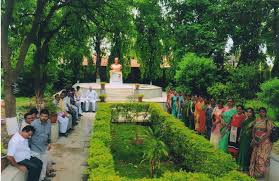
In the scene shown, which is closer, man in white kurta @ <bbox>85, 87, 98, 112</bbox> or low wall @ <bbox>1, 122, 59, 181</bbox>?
low wall @ <bbox>1, 122, 59, 181</bbox>

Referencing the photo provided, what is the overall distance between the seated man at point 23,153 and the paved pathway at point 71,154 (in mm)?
1457

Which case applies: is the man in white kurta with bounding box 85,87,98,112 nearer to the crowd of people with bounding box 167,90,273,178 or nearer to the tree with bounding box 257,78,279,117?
the crowd of people with bounding box 167,90,273,178

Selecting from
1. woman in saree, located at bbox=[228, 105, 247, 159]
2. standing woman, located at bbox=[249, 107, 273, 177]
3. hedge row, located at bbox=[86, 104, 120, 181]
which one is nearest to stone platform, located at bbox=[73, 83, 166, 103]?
hedge row, located at bbox=[86, 104, 120, 181]

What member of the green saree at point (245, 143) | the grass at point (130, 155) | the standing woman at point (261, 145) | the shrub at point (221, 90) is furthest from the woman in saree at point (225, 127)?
the shrub at point (221, 90)

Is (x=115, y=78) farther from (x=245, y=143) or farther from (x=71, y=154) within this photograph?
(x=245, y=143)

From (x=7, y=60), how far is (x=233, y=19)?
47.3 feet

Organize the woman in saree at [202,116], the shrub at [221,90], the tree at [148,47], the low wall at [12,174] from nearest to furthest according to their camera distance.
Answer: the low wall at [12,174], the woman in saree at [202,116], the shrub at [221,90], the tree at [148,47]

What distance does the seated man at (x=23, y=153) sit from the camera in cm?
834

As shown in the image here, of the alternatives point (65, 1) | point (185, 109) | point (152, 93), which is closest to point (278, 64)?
point (185, 109)

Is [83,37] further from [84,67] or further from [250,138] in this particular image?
[84,67]

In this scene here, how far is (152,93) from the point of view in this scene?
102 feet

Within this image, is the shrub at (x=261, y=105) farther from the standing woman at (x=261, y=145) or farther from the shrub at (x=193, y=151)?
the standing woman at (x=261, y=145)

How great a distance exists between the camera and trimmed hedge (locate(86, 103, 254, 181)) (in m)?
7.70

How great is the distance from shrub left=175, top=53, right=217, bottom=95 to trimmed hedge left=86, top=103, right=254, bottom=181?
28.0ft
